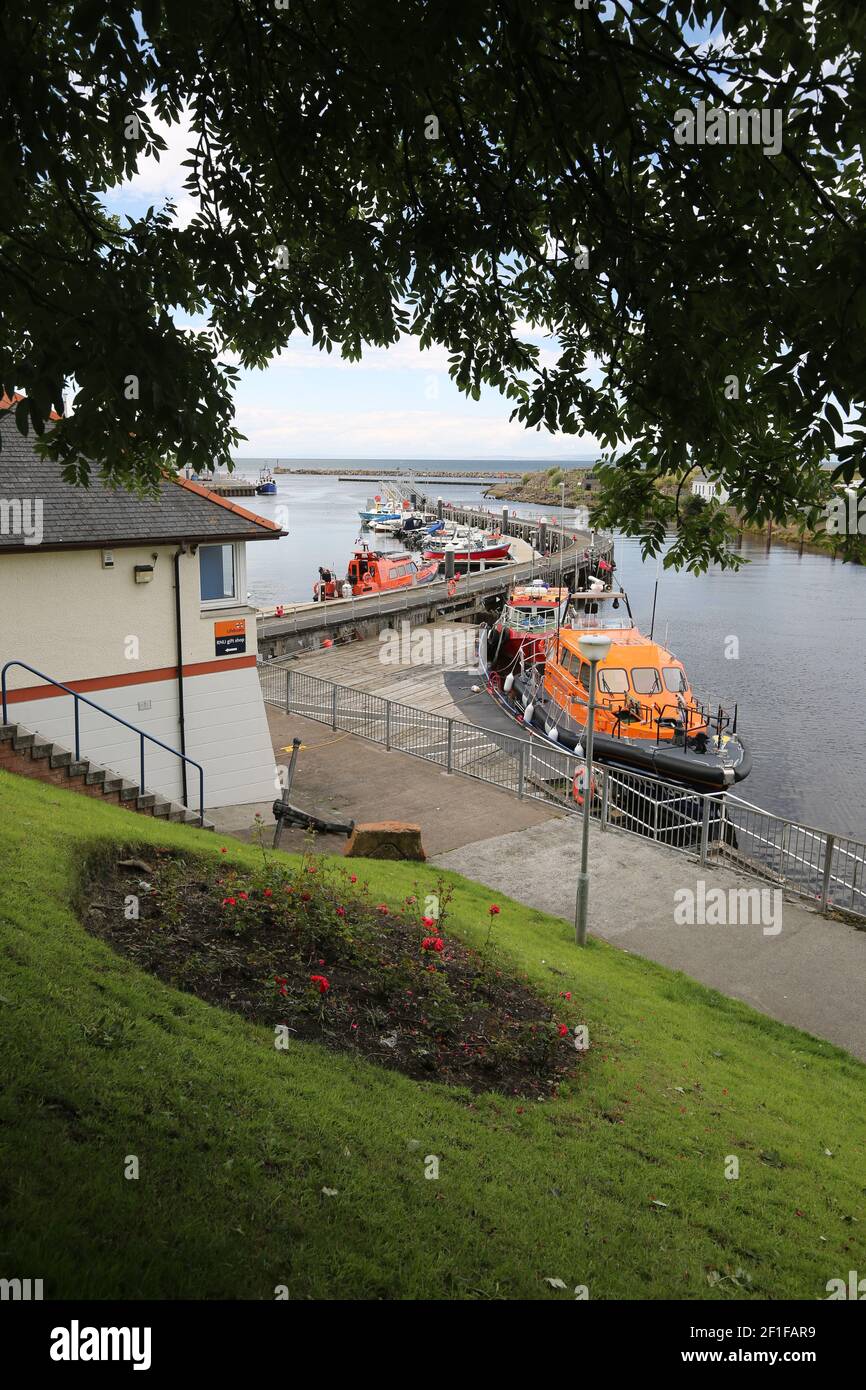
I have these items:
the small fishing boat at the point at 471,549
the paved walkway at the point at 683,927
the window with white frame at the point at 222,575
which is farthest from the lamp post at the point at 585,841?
the small fishing boat at the point at 471,549

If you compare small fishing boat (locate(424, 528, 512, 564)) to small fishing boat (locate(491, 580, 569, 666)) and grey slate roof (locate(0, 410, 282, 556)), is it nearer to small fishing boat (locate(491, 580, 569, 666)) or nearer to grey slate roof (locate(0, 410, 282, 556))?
small fishing boat (locate(491, 580, 569, 666))

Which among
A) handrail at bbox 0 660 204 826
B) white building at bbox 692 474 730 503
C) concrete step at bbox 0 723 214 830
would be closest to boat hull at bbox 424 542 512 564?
handrail at bbox 0 660 204 826

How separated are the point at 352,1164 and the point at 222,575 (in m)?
14.4

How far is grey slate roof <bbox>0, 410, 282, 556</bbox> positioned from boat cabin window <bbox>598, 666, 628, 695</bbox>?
1008 centimetres

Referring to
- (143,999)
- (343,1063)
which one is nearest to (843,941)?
(343,1063)

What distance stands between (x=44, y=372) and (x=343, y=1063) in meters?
4.86

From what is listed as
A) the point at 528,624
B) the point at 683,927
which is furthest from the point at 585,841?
the point at 528,624

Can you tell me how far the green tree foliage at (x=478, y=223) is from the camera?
15.8ft

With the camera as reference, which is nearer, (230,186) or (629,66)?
(629,66)

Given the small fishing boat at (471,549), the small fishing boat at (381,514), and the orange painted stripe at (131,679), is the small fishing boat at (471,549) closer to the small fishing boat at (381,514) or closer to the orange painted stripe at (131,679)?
the small fishing boat at (381,514)

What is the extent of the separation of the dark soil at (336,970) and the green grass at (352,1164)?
322 millimetres

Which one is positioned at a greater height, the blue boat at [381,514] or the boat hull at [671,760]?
the blue boat at [381,514]
